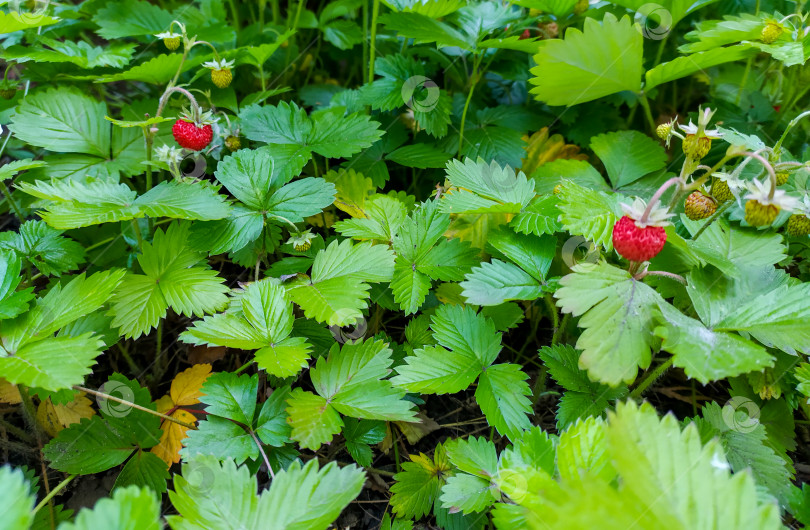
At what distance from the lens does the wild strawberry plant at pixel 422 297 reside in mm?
880

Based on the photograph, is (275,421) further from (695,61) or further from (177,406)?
(695,61)

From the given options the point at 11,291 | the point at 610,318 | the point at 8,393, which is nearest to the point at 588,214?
the point at 610,318

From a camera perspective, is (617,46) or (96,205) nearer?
(96,205)

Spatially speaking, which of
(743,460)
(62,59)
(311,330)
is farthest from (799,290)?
(62,59)

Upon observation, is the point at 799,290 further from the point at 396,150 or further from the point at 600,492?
the point at 396,150

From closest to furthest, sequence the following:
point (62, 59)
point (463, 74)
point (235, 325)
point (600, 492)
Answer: point (600, 492), point (235, 325), point (62, 59), point (463, 74)

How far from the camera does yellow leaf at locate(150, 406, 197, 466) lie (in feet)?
3.91

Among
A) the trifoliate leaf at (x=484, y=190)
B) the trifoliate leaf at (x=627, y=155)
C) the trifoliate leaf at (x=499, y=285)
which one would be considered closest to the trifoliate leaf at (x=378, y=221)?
the trifoliate leaf at (x=484, y=190)

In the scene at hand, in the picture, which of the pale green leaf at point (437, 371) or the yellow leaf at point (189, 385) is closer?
the pale green leaf at point (437, 371)

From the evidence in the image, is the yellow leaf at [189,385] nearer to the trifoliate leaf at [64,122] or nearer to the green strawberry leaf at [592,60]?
the trifoliate leaf at [64,122]

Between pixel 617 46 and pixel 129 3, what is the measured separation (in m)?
1.62

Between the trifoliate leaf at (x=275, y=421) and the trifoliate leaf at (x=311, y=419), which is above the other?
the trifoliate leaf at (x=311, y=419)

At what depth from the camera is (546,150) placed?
175 cm

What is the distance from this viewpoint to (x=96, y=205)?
1.20m
